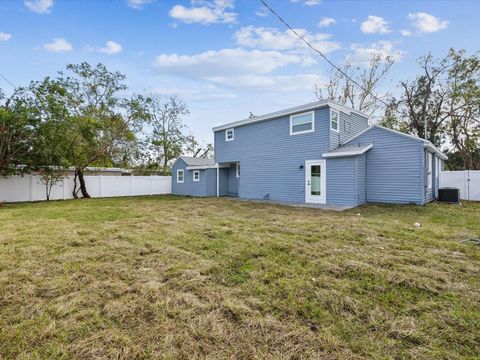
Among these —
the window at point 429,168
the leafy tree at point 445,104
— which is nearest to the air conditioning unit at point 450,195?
the window at point 429,168

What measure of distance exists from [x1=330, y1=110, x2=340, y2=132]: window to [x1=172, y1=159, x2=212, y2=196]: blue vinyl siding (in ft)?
26.3

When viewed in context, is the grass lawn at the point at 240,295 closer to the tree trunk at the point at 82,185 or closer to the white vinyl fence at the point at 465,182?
the white vinyl fence at the point at 465,182

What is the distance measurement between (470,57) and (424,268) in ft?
68.3

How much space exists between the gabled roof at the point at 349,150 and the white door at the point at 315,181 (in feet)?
1.74

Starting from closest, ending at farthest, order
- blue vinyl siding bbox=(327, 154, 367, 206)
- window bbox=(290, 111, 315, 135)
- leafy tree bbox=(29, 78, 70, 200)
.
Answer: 1. blue vinyl siding bbox=(327, 154, 367, 206)
2. window bbox=(290, 111, 315, 135)
3. leafy tree bbox=(29, 78, 70, 200)

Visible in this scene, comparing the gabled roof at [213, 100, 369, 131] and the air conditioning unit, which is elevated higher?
the gabled roof at [213, 100, 369, 131]

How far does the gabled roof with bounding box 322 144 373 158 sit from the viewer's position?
985 cm

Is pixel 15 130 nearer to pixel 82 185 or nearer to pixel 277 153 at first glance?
pixel 82 185

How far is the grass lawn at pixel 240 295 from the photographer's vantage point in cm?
207

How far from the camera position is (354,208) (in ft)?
31.3

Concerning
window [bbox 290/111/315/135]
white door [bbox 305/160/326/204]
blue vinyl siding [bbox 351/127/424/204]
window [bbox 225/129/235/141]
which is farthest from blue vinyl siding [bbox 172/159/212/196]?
blue vinyl siding [bbox 351/127/424/204]

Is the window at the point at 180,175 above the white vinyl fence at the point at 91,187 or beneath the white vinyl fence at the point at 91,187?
above

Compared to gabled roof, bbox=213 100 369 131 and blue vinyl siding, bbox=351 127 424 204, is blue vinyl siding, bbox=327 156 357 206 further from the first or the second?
gabled roof, bbox=213 100 369 131

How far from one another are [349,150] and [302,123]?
257 cm
